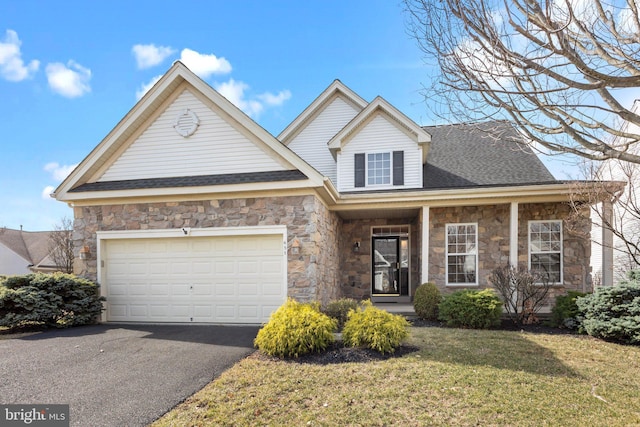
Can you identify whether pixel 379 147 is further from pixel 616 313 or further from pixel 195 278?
pixel 616 313

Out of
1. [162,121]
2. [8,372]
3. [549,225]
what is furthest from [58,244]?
[549,225]

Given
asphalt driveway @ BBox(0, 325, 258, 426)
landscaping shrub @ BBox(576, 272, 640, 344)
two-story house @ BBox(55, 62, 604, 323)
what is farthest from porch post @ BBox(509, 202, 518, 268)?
asphalt driveway @ BBox(0, 325, 258, 426)

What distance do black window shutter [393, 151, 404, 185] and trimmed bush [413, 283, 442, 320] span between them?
11.1 feet

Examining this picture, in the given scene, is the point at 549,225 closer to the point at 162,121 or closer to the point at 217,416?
the point at 217,416

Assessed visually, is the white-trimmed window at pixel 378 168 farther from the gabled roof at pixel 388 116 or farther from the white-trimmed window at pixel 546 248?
the white-trimmed window at pixel 546 248

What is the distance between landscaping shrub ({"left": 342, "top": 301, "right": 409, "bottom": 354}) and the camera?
17.2 feet

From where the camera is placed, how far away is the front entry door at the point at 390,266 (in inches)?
456

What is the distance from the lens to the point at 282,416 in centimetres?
334

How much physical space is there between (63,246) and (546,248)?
24.3 meters

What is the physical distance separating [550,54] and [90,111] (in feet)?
39.0

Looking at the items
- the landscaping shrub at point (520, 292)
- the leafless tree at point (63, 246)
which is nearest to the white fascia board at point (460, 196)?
the landscaping shrub at point (520, 292)

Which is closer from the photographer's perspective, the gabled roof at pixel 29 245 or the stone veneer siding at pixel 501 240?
the stone veneer siding at pixel 501 240

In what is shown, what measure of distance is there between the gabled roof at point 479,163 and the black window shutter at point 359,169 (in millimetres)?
1944

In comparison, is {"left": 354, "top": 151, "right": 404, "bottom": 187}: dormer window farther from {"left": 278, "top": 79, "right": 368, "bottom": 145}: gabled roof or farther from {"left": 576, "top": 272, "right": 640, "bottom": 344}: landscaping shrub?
{"left": 576, "top": 272, "right": 640, "bottom": 344}: landscaping shrub
